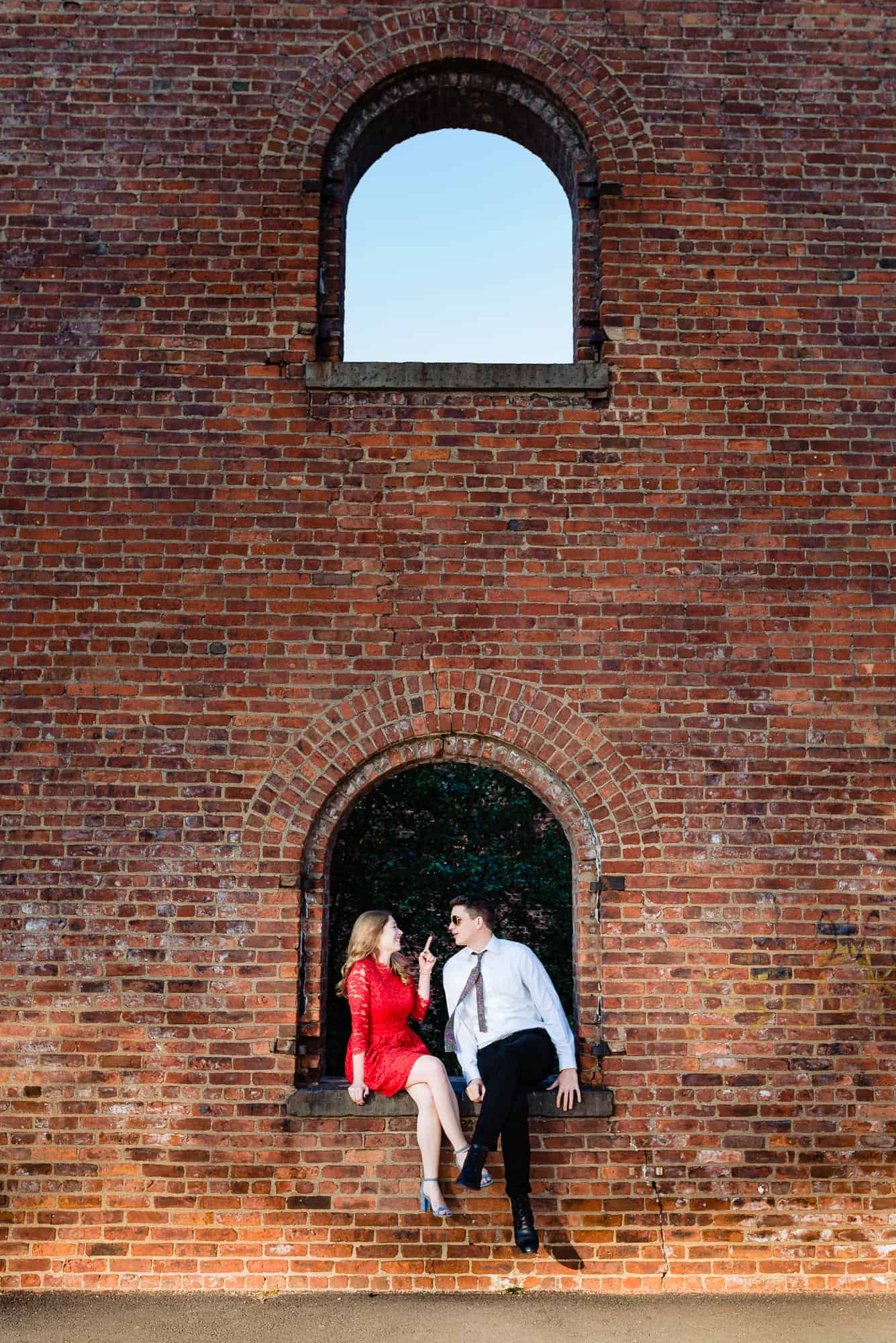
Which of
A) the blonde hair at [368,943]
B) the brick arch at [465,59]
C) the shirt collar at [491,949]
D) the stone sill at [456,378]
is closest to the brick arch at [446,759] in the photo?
the blonde hair at [368,943]

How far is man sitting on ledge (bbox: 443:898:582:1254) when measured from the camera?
5094 mm

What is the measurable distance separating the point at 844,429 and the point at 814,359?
17.0 inches

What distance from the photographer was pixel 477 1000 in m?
5.50

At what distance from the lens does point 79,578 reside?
5914 mm

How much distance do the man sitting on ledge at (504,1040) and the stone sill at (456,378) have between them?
278 centimetres

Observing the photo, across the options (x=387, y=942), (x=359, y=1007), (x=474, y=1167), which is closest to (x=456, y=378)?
(x=387, y=942)

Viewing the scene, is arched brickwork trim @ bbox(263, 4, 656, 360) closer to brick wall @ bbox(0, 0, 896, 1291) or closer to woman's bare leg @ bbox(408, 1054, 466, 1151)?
brick wall @ bbox(0, 0, 896, 1291)

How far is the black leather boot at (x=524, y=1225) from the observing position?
501 cm

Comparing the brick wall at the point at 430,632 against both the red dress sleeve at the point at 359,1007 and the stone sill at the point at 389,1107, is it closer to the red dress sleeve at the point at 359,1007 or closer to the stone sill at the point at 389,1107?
the stone sill at the point at 389,1107

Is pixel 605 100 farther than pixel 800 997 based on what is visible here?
Yes

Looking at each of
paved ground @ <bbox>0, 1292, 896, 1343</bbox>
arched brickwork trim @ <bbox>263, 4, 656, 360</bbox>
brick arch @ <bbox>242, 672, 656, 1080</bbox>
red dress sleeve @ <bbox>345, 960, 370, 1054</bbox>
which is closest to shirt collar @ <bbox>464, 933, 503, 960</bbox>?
brick arch @ <bbox>242, 672, 656, 1080</bbox>

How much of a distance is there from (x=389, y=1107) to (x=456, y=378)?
12.5ft

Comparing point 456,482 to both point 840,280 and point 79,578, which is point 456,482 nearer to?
point 79,578

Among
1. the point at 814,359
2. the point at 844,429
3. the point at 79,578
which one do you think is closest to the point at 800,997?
the point at 844,429
